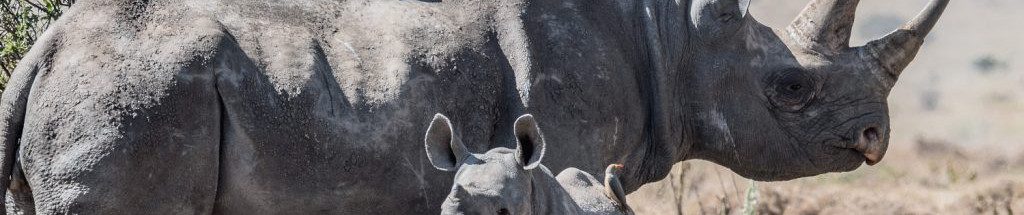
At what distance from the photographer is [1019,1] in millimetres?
66438

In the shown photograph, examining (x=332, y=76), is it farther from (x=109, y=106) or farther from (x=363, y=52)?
(x=109, y=106)

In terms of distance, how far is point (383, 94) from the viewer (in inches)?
342

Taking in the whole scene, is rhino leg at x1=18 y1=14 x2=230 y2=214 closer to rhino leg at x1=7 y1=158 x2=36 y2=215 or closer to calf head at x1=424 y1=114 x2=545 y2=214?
rhino leg at x1=7 y1=158 x2=36 y2=215

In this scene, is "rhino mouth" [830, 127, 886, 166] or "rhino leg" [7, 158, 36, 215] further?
"rhino mouth" [830, 127, 886, 166]

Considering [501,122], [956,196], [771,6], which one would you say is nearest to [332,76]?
[501,122]

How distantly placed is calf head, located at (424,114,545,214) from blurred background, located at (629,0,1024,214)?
17.7 ft

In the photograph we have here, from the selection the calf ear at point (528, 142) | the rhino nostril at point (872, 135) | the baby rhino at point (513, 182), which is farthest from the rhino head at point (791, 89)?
the calf ear at point (528, 142)

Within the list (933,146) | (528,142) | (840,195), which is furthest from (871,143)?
(933,146)

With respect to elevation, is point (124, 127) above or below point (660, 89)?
above

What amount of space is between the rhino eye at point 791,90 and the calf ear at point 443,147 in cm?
346

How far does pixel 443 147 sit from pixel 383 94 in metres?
1.45

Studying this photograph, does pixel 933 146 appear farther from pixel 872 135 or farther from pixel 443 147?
pixel 443 147

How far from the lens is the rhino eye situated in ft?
34.1

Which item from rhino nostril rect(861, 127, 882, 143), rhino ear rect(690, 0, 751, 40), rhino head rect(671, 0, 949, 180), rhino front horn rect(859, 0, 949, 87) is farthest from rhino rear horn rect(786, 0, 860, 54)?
rhino ear rect(690, 0, 751, 40)
